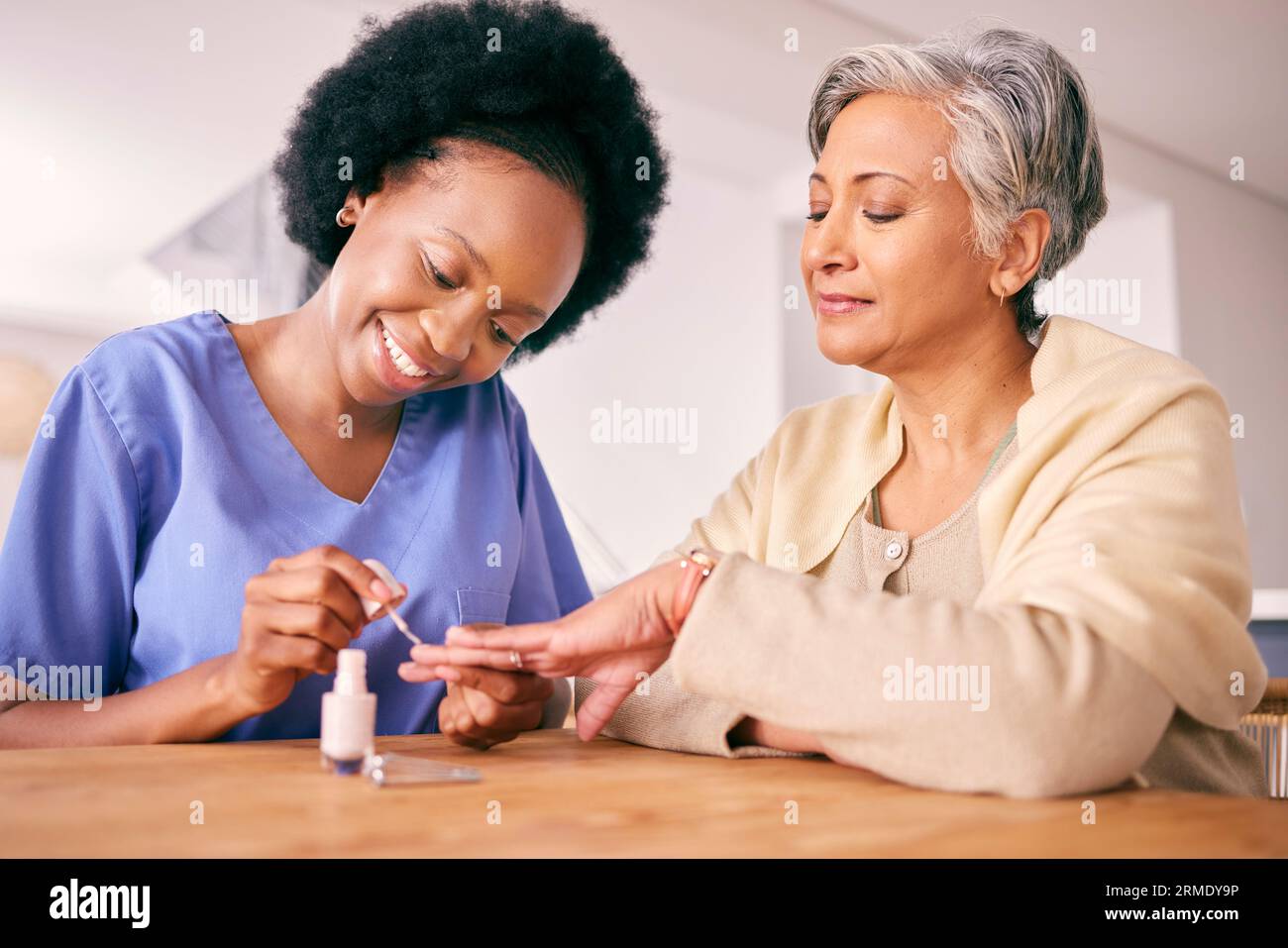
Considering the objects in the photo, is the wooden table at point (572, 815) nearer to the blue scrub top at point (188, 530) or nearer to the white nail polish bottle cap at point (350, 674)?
the white nail polish bottle cap at point (350, 674)

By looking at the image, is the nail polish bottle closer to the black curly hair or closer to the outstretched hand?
the outstretched hand

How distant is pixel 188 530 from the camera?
54.9 inches

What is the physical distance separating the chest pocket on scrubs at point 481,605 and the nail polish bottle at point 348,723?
55cm

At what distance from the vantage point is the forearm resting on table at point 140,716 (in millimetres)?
1235

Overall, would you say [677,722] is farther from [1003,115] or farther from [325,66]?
[325,66]

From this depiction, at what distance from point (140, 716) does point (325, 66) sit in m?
3.80

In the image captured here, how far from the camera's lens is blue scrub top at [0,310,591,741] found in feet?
4.46

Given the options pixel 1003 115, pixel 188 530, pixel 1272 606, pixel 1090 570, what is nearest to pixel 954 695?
pixel 1090 570

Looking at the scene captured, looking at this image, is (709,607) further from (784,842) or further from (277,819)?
(277,819)

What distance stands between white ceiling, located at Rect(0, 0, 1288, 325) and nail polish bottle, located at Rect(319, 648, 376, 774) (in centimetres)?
327

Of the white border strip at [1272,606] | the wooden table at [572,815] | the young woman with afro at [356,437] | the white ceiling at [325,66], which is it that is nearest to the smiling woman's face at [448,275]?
the young woman with afro at [356,437]

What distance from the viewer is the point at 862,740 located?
0.94 m

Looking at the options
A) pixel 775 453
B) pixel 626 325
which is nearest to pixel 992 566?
pixel 775 453

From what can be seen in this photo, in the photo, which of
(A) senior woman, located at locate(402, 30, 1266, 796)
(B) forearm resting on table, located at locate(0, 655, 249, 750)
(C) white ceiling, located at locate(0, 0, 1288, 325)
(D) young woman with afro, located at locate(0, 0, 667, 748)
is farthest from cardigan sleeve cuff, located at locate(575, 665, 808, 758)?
(C) white ceiling, located at locate(0, 0, 1288, 325)
